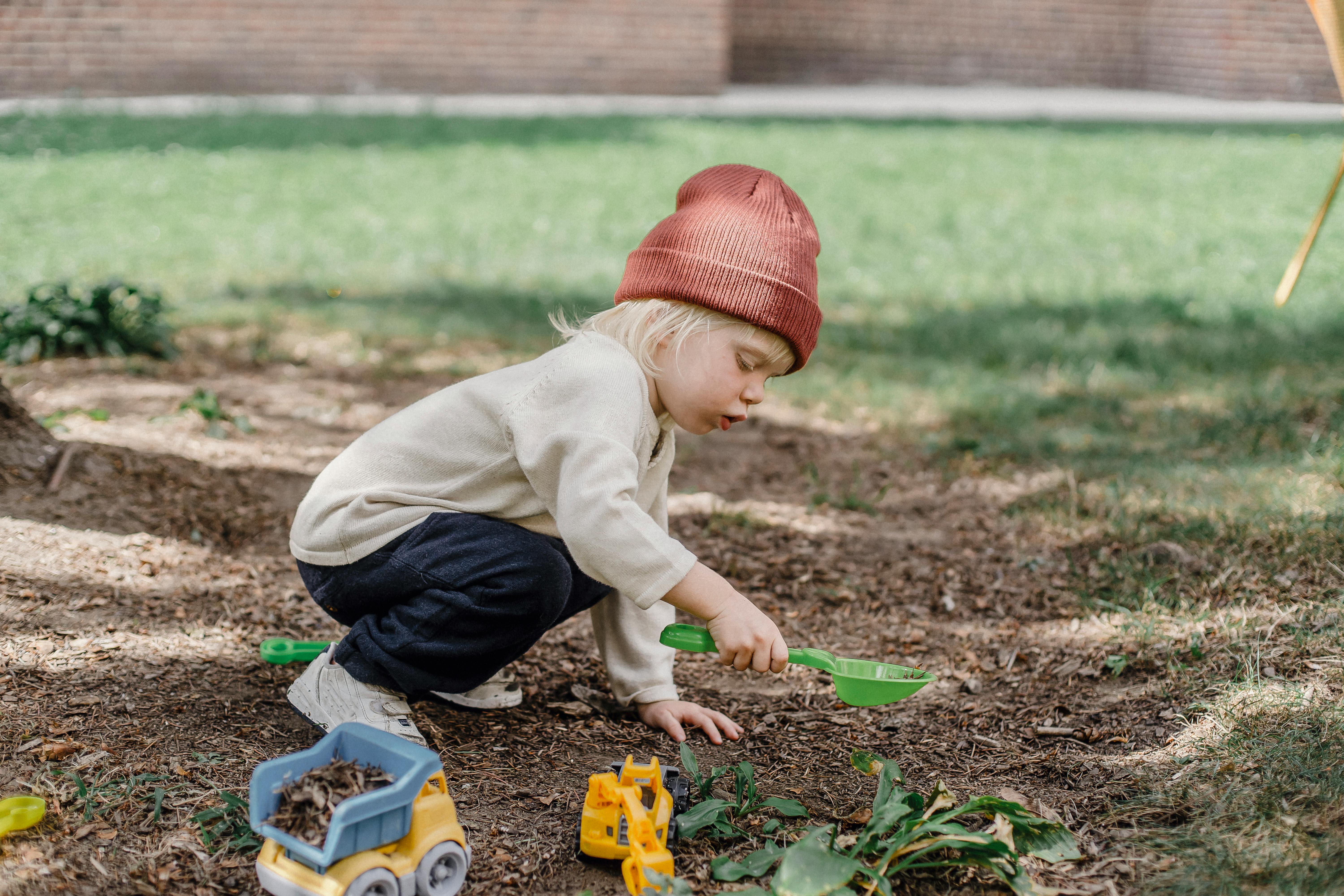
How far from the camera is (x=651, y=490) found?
2305 millimetres

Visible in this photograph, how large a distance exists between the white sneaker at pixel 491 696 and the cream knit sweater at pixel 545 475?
0.83 feet

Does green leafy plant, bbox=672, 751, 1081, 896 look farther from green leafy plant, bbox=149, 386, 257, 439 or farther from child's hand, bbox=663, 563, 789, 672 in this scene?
green leafy plant, bbox=149, 386, 257, 439

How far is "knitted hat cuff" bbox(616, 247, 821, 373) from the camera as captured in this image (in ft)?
6.68

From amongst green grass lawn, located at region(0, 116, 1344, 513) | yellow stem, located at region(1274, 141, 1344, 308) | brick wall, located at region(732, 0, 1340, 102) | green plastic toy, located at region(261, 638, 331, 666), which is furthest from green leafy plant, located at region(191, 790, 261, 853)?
brick wall, located at region(732, 0, 1340, 102)

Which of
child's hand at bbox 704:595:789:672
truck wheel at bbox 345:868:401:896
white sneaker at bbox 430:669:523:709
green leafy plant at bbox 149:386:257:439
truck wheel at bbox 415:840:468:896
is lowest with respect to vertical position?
white sneaker at bbox 430:669:523:709

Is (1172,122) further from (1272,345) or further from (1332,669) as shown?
(1332,669)

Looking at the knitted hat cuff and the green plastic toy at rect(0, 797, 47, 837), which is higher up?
the knitted hat cuff

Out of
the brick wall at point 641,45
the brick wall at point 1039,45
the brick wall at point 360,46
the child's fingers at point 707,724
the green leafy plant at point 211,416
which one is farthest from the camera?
the brick wall at point 1039,45

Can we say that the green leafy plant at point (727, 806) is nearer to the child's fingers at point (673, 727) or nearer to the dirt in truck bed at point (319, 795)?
the child's fingers at point (673, 727)

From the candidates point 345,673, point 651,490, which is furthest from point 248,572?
point 651,490

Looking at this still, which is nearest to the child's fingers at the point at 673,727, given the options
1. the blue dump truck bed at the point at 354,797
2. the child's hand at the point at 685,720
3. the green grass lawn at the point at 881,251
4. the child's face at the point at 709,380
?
the child's hand at the point at 685,720

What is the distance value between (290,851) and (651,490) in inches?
38.7

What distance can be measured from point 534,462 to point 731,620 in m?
0.43

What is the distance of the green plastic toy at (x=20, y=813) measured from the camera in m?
1.77
